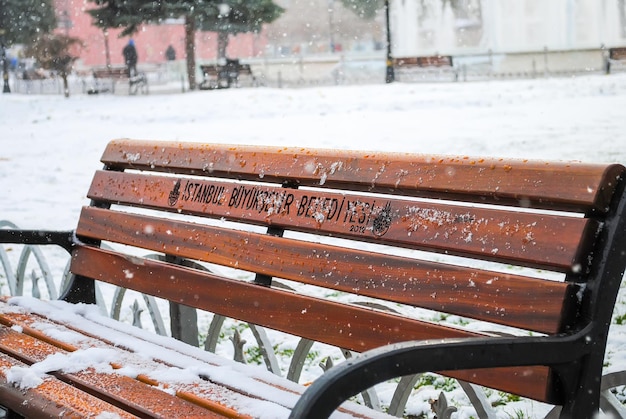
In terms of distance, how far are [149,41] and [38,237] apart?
1856 inches

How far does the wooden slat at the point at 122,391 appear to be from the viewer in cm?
192

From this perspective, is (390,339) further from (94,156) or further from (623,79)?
(623,79)

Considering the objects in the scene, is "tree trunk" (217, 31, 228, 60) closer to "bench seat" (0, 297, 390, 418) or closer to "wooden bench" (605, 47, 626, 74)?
"wooden bench" (605, 47, 626, 74)

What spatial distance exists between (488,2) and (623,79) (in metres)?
18.6

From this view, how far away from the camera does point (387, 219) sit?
2145 mm

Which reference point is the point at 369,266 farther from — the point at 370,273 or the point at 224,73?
the point at 224,73

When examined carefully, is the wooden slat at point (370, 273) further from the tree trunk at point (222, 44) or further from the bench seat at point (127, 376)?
the tree trunk at point (222, 44)

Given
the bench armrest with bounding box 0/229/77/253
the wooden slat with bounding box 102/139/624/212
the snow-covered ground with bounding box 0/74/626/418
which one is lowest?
the snow-covered ground with bounding box 0/74/626/418

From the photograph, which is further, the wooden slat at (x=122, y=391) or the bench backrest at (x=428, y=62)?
the bench backrest at (x=428, y=62)

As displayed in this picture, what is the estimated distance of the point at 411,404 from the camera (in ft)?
9.93

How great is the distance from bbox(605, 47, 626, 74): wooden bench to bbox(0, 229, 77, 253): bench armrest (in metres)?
8.74

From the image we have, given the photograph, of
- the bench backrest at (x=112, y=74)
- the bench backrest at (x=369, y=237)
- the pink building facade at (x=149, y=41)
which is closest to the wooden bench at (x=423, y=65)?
the bench backrest at (x=112, y=74)

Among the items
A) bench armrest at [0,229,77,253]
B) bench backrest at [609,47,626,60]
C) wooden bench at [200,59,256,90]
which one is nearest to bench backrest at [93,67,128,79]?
wooden bench at [200,59,256,90]

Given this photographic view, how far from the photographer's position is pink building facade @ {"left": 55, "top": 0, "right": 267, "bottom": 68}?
40188 millimetres
